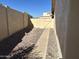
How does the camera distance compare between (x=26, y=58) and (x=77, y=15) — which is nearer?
(x=77, y=15)

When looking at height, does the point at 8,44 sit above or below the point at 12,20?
below

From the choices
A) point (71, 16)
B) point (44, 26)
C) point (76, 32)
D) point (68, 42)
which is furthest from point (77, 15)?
point (44, 26)

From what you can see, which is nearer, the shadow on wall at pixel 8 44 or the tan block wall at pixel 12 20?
the shadow on wall at pixel 8 44

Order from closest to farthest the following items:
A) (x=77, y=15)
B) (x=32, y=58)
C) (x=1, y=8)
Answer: (x=77, y=15) < (x=32, y=58) < (x=1, y=8)

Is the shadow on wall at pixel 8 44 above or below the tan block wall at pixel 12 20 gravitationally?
below

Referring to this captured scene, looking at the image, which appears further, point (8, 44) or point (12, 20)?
point (12, 20)

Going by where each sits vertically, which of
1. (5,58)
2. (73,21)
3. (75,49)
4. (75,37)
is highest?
(73,21)

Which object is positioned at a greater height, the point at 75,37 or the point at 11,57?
the point at 75,37

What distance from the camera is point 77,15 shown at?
8.49 ft

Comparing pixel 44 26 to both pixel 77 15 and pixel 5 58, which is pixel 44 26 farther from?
pixel 77 15

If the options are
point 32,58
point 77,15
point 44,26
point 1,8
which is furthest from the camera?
point 44,26

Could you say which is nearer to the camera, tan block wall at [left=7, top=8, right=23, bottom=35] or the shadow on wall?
the shadow on wall

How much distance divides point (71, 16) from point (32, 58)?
2745 mm

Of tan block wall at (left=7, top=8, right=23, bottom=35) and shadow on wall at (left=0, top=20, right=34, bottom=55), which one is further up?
tan block wall at (left=7, top=8, right=23, bottom=35)
